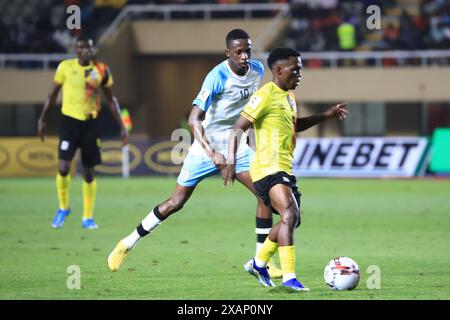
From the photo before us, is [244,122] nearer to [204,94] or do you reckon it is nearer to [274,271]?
[204,94]

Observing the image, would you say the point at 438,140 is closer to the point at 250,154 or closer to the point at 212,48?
the point at 212,48

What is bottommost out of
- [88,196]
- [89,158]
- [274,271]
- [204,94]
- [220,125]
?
[88,196]

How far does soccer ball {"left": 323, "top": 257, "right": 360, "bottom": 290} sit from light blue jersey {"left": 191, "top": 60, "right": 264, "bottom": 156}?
1.95 meters

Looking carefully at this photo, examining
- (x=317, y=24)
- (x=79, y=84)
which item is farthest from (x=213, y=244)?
(x=317, y=24)

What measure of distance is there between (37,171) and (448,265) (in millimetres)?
20529

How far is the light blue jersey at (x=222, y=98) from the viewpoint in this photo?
1048 centimetres

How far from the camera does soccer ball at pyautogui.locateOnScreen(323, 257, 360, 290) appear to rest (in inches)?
364

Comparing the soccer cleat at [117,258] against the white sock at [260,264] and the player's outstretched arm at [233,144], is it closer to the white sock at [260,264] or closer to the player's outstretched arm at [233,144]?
the white sock at [260,264]

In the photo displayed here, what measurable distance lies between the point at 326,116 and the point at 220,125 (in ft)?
4.58

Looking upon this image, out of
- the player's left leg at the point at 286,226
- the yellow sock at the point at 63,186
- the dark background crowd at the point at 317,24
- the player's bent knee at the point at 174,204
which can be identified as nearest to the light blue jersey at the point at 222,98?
the player's bent knee at the point at 174,204

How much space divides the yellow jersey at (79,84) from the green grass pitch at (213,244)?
1.71m

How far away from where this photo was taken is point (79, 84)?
50.6 feet

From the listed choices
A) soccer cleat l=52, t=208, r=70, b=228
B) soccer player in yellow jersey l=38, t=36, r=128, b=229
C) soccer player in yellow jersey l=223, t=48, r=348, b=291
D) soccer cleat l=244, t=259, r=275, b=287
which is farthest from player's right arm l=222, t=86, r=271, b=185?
soccer cleat l=52, t=208, r=70, b=228

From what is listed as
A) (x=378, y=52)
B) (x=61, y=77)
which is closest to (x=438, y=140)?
(x=378, y=52)
